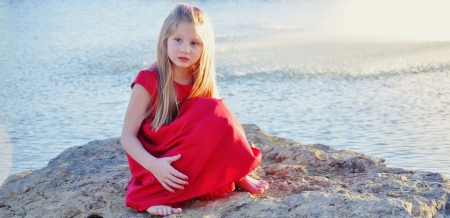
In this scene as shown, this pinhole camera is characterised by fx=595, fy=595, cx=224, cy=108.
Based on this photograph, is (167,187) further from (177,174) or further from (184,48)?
(184,48)

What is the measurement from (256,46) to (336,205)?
27.5ft

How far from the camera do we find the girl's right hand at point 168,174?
92.7 inches

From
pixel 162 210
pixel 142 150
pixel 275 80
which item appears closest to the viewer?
pixel 162 210

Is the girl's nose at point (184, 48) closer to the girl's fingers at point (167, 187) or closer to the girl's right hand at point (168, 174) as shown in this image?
the girl's right hand at point (168, 174)

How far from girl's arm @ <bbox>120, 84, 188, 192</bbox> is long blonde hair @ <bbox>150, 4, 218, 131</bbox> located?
2.3 inches

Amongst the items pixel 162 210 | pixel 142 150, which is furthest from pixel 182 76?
pixel 162 210

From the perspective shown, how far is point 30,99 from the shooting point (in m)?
7.08

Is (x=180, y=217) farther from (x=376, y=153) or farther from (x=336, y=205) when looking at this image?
(x=376, y=153)

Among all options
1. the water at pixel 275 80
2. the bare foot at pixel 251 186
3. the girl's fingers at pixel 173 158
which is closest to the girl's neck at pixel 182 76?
the girl's fingers at pixel 173 158

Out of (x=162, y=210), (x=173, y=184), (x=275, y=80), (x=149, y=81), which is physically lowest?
(x=275, y=80)

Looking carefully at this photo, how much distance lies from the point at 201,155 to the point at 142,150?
26 centimetres

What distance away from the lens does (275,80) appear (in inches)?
305

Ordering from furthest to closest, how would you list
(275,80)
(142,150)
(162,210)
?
(275,80), (142,150), (162,210)

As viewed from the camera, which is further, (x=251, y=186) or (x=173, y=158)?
(x=251, y=186)
